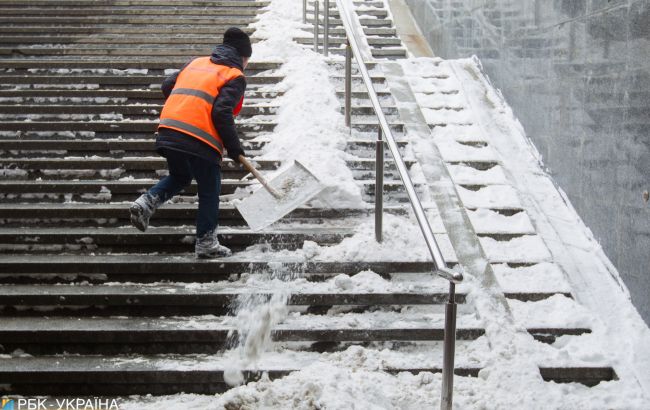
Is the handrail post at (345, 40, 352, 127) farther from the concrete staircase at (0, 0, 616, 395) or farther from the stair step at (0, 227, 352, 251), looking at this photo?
the stair step at (0, 227, 352, 251)

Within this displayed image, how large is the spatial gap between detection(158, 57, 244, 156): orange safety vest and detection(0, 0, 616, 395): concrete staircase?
82 centimetres

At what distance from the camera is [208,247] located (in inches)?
191

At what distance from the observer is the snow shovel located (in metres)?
5.00

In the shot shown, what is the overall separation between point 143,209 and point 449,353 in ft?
7.97

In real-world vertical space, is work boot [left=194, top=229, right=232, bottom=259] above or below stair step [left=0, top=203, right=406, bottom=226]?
below

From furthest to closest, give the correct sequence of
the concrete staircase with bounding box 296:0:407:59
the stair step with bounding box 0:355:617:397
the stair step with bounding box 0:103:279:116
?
1. the concrete staircase with bounding box 296:0:407:59
2. the stair step with bounding box 0:103:279:116
3. the stair step with bounding box 0:355:617:397

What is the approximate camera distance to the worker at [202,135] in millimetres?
4730

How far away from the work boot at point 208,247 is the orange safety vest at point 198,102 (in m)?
0.58

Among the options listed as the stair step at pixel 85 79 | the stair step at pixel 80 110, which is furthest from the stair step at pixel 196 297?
the stair step at pixel 85 79

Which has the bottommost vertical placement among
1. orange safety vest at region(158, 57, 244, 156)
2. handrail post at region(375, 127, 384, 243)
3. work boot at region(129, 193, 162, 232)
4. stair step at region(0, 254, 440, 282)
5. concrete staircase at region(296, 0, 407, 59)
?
stair step at region(0, 254, 440, 282)

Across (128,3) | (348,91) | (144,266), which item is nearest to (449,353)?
Result: (144,266)

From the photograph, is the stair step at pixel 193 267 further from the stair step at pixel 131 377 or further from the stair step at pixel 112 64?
the stair step at pixel 112 64

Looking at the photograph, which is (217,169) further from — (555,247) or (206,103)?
(555,247)

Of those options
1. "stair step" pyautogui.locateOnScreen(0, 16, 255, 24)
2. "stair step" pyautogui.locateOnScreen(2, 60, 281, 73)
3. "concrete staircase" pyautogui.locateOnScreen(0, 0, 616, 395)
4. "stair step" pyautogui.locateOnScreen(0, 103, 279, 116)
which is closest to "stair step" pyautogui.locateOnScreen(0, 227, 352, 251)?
"concrete staircase" pyautogui.locateOnScreen(0, 0, 616, 395)
